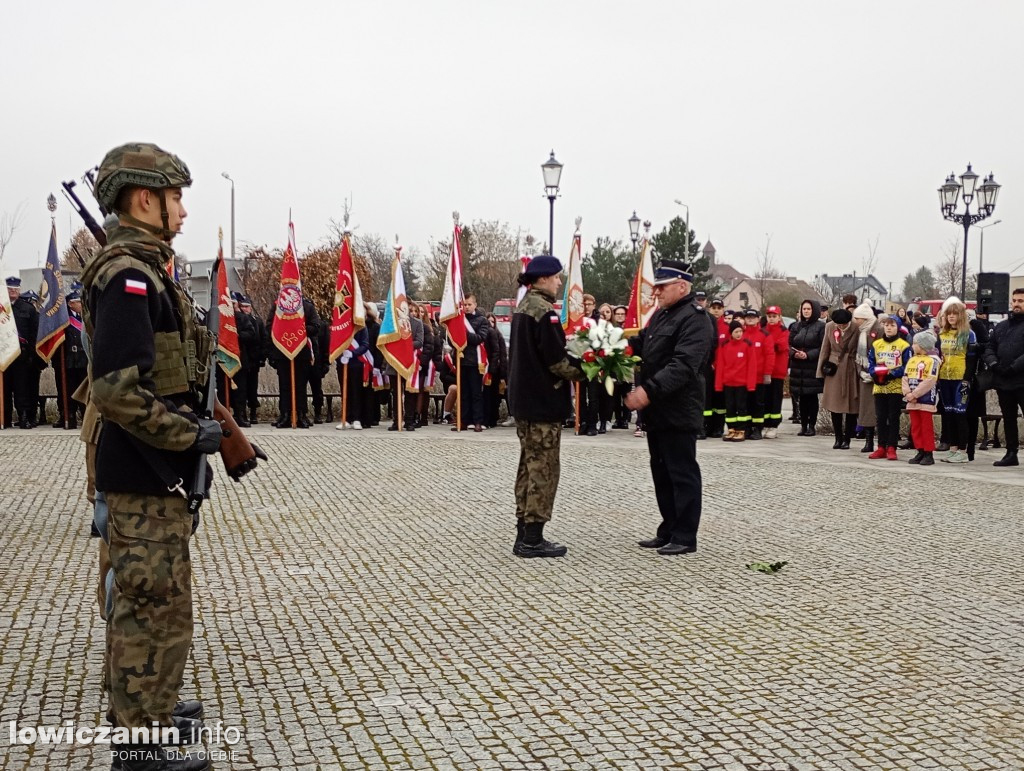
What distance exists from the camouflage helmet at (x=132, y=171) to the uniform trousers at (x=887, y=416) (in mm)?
11619

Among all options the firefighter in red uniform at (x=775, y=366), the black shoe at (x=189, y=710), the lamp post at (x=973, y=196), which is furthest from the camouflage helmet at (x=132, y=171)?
the lamp post at (x=973, y=196)

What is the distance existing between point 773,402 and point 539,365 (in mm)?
10103

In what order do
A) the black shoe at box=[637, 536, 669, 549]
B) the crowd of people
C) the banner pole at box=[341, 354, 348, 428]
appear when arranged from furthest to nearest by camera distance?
1. the banner pole at box=[341, 354, 348, 428]
2. the crowd of people
3. the black shoe at box=[637, 536, 669, 549]

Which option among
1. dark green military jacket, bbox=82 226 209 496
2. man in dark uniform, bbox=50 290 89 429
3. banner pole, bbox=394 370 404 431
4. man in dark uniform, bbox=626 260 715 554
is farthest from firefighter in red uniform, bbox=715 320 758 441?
dark green military jacket, bbox=82 226 209 496

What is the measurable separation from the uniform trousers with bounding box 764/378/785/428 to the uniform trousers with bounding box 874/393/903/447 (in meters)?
2.85

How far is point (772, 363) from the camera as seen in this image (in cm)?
1648

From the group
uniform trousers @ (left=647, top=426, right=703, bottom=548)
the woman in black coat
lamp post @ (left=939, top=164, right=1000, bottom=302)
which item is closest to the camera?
uniform trousers @ (left=647, top=426, right=703, bottom=548)

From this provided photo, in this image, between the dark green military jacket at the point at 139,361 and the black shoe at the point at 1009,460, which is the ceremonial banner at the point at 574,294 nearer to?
the black shoe at the point at 1009,460

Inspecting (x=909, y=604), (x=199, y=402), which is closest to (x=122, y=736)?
(x=199, y=402)

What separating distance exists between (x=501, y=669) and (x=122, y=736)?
194 centimetres

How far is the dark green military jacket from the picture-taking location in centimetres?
364

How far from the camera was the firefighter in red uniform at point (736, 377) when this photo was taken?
53.0ft

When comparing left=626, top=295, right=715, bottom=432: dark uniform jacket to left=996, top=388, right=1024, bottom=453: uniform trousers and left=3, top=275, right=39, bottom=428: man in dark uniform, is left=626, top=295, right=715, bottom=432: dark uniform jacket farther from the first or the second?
left=3, top=275, right=39, bottom=428: man in dark uniform

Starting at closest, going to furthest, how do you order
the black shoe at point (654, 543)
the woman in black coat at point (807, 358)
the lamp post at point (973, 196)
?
the black shoe at point (654, 543) → the woman in black coat at point (807, 358) → the lamp post at point (973, 196)
